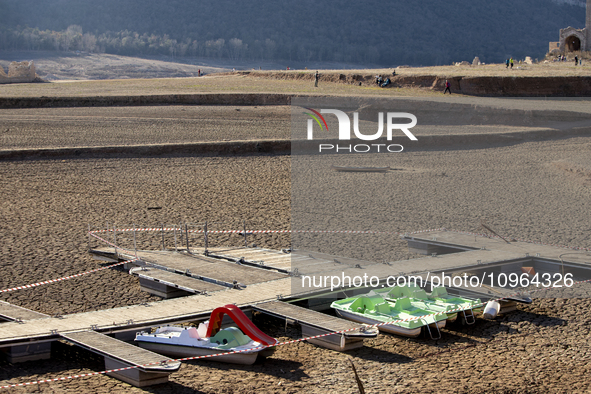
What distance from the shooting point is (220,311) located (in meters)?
5.45

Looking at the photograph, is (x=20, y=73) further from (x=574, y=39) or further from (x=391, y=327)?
(x=391, y=327)

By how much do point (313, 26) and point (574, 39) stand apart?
265 ft

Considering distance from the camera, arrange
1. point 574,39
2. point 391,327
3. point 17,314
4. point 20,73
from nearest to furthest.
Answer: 1. point 391,327
2. point 17,314
3. point 20,73
4. point 574,39

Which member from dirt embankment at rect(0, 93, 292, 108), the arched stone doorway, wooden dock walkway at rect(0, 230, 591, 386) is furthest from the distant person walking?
the arched stone doorway

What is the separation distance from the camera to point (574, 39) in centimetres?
4281

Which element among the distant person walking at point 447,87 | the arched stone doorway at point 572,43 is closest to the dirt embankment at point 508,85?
the distant person walking at point 447,87

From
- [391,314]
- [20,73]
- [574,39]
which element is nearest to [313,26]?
[574,39]

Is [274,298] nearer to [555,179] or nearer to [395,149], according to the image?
[555,179]

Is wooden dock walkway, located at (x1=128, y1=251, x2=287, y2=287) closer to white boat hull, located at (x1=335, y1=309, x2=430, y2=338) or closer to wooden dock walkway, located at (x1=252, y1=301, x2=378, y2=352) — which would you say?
wooden dock walkway, located at (x1=252, y1=301, x2=378, y2=352)

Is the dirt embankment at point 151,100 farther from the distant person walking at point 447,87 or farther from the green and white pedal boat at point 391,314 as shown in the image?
the green and white pedal boat at point 391,314

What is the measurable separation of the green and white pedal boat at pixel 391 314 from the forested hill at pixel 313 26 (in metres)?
101

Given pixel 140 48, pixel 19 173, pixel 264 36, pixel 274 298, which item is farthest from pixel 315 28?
pixel 274 298

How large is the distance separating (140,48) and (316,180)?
314 feet

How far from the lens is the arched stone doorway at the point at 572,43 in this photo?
139 feet
